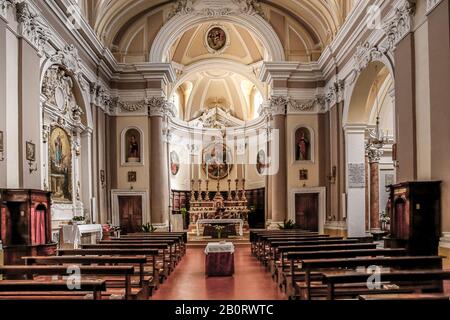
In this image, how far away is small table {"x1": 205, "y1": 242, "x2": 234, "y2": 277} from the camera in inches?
421

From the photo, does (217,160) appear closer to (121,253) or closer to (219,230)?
(219,230)

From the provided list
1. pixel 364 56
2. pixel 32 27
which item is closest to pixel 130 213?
pixel 32 27

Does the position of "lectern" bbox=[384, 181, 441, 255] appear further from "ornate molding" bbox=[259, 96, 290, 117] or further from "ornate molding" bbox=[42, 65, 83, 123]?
"ornate molding" bbox=[259, 96, 290, 117]

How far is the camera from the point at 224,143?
93.0ft

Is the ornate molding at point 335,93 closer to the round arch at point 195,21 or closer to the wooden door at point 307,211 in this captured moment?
the round arch at point 195,21

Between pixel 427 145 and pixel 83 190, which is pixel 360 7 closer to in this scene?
pixel 427 145

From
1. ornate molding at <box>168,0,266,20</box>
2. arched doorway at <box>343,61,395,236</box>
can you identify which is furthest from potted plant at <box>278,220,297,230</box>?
ornate molding at <box>168,0,266,20</box>

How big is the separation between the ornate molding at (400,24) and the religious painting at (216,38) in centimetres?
1276

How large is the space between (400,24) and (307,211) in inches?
380

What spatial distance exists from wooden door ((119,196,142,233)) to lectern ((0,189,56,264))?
380 inches

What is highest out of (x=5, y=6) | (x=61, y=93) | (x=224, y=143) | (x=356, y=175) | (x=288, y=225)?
(x=5, y=6)

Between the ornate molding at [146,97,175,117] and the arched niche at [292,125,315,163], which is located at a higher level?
the ornate molding at [146,97,175,117]

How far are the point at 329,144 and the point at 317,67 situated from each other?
3117mm

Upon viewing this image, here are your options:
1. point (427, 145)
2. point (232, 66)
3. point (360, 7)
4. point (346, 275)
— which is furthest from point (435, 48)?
point (232, 66)
